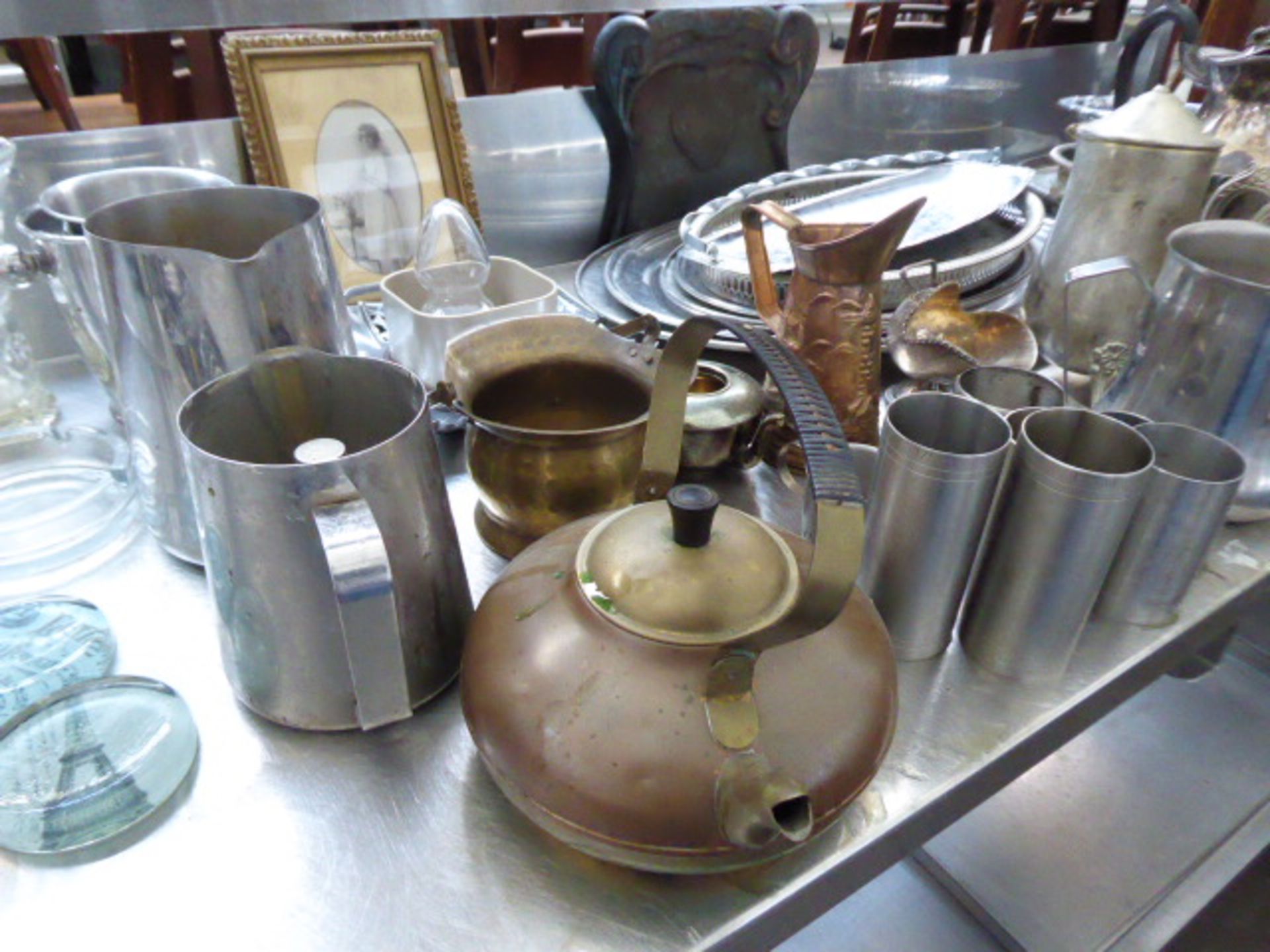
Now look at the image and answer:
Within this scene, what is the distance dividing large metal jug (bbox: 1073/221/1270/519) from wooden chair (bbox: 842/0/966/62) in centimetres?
274

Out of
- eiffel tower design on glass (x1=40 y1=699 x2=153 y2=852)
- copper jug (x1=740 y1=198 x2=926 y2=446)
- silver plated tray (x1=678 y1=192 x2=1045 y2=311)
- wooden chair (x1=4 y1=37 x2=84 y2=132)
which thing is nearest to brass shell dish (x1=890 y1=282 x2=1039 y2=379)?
silver plated tray (x1=678 y1=192 x2=1045 y2=311)

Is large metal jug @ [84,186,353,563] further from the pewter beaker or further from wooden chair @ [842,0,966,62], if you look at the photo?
wooden chair @ [842,0,966,62]

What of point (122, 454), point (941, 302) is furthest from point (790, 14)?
point (122, 454)

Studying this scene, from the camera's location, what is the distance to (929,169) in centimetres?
104

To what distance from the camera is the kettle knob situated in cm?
38

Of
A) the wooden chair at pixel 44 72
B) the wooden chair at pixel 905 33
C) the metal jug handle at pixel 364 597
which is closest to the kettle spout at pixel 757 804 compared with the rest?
the metal jug handle at pixel 364 597

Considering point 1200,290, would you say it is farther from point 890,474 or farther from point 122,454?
point 122,454

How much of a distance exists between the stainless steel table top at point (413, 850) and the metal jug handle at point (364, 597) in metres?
0.07

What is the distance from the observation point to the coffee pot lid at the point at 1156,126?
0.73 m

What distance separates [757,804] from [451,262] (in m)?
0.59

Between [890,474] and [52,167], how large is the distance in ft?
2.68

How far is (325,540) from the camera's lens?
1.19ft


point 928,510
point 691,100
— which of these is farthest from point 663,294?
point 928,510

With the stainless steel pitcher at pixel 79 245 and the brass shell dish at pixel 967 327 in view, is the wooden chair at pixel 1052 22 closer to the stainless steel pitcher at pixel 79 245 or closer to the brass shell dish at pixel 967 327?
the brass shell dish at pixel 967 327
